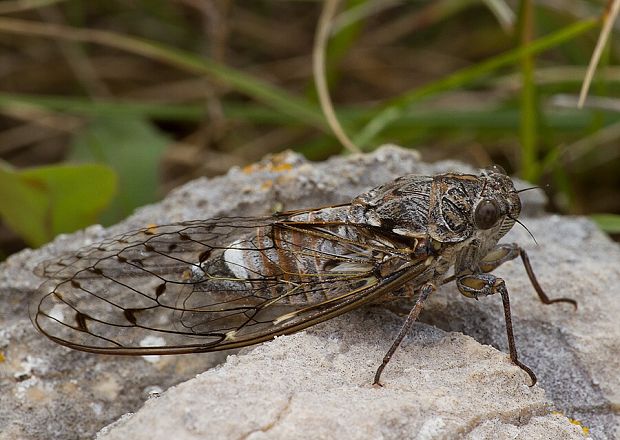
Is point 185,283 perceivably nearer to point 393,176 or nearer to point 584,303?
point 393,176

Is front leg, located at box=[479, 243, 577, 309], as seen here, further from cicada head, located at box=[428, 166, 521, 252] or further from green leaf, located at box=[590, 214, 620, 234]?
green leaf, located at box=[590, 214, 620, 234]

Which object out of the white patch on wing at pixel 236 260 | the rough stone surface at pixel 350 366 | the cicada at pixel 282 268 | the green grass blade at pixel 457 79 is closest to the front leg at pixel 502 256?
the cicada at pixel 282 268

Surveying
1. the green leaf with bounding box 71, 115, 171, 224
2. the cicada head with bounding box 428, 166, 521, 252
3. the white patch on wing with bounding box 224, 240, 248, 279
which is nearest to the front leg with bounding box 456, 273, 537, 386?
the cicada head with bounding box 428, 166, 521, 252

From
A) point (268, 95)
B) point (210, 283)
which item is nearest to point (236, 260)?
point (210, 283)

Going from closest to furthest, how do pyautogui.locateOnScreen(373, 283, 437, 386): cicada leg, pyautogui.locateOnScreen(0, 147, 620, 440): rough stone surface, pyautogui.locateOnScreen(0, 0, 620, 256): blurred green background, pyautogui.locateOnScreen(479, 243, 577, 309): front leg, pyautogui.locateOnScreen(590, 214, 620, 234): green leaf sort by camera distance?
pyautogui.locateOnScreen(0, 147, 620, 440): rough stone surface → pyautogui.locateOnScreen(373, 283, 437, 386): cicada leg → pyautogui.locateOnScreen(479, 243, 577, 309): front leg → pyautogui.locateOnScreen(590, 214, 620, 234): green leaf → pyautogui.locateOnScreen(0, 0, 620, 256): blurred green background

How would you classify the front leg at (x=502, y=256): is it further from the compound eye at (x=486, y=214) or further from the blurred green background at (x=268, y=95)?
the blurred green background at (x=268, y=95)

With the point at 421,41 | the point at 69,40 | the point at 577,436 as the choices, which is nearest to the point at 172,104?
the point at 69,40

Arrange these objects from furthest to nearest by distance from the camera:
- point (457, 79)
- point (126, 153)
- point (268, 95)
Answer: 1. point (126, 153)
2. point (268, 95)
3. point (457, 79)

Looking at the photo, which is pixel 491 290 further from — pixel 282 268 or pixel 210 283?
pixel 210 283
